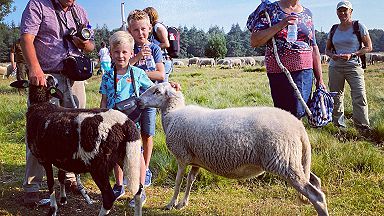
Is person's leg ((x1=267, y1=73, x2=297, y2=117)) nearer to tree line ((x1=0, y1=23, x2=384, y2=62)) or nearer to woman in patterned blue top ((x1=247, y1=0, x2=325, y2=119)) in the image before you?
woman in patterned blue top ((x1=247, y1=0, x2=325, y2=119))

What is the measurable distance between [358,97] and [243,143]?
4983mm

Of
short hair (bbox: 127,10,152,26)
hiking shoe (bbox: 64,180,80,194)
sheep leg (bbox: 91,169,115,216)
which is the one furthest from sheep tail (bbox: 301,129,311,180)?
hiking shoe (bbox: 64,180,80,194)

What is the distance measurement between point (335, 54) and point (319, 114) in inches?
163

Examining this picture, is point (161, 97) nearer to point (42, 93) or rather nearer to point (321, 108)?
point (42, 93)

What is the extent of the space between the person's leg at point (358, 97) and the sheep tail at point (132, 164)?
550cm

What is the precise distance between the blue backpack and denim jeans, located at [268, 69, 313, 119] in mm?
125

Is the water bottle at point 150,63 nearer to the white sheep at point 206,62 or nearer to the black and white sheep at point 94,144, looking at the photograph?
the black and white sheep at point 94,144

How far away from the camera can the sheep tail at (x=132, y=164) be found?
362cm

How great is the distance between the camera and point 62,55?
14.9 feet

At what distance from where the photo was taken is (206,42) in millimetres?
91875

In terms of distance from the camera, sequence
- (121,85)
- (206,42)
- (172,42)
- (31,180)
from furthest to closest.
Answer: (206,42)
(172,42)
(31,180)
(121,85)

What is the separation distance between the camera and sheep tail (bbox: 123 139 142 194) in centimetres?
362

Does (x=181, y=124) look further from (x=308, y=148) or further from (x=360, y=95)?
(x=360, y=95)

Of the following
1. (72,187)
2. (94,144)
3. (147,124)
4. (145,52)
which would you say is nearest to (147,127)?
(147,124)
